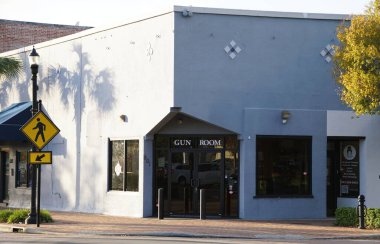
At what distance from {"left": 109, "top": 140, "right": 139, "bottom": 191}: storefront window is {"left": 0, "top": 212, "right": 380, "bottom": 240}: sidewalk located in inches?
65.7

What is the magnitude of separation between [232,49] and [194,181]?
445cm

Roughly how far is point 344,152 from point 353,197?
160 cm

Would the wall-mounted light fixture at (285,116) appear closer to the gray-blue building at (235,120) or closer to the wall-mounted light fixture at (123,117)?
the gray-blue building at (235,120)

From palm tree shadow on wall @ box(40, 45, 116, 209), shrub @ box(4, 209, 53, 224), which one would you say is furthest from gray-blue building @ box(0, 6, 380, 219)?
shrub @ box(4, 209, 53, 224)

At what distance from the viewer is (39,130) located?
22094mm

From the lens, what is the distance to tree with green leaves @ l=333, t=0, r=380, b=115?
→ 21.5 metres

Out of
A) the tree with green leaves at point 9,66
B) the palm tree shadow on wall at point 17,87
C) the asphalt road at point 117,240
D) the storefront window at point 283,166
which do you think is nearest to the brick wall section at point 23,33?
the palm tree shadow on wall at point 17,87

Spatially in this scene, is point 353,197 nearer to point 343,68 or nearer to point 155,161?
point 343,68

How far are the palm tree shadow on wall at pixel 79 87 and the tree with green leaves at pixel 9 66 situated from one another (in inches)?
65.6

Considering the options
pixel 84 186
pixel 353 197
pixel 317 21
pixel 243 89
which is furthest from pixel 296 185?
pixel 84 186

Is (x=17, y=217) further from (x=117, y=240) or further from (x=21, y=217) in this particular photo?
(x=117, y=240)

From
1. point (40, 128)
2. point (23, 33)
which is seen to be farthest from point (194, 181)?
point (23, 33)

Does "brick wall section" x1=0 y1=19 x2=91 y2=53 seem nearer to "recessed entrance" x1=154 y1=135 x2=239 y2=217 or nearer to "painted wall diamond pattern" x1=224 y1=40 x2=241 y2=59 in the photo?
"recessed entrance" x1=154 y1=135 x2=239 y2=217

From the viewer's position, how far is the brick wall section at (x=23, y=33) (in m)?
41.7
